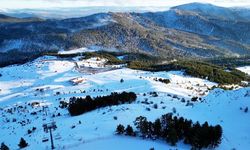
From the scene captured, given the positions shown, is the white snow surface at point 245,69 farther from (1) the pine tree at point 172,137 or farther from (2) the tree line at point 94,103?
(1) the pine tree at point 172,137

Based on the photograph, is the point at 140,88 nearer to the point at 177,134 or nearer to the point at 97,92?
the point at 97,92

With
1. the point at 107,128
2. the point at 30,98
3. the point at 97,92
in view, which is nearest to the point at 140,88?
the point at 97,92

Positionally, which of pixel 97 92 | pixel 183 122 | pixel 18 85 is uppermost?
pixel 183 122

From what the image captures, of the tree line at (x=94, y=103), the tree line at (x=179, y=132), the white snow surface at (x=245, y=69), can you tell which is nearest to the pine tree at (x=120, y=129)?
the tree line at (x=179, y=132)

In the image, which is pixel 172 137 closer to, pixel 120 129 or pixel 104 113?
pixel 120 129

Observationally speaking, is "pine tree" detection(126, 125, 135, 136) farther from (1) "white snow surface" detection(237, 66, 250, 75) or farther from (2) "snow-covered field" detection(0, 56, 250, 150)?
(1) "white snow surface" detection(237, 66, 250, 75)

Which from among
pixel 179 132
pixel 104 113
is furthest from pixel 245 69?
pixel 179 132
